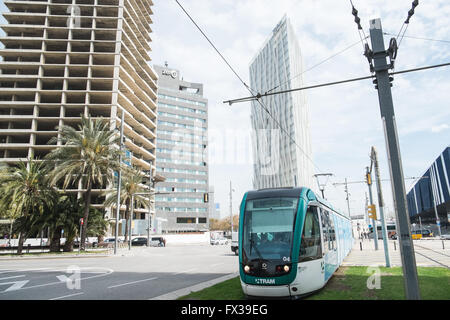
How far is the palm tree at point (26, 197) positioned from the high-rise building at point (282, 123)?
5586 cm

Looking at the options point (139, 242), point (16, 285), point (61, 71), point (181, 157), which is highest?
point (61, 71)

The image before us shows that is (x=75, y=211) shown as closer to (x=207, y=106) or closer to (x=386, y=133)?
(x=386, y=133)

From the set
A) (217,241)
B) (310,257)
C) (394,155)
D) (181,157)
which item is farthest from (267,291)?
(181,157)

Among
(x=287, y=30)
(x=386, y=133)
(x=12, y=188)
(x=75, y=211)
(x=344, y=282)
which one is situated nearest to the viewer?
(x=386, y=133)

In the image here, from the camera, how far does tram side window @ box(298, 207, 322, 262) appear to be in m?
7.43

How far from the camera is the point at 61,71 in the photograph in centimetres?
5688

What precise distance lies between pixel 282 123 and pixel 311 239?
80.0 metres

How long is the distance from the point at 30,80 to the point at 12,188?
34905 millimetres

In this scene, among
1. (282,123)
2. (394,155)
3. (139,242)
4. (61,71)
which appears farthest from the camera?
(282,123)

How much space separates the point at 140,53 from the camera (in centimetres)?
6756

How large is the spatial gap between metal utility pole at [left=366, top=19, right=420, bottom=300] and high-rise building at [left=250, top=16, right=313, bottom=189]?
68729 millimetres

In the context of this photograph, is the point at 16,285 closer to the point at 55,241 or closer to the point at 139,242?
the point at 55,241

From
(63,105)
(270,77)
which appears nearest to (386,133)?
(63,105)

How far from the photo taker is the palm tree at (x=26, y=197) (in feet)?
87.2
